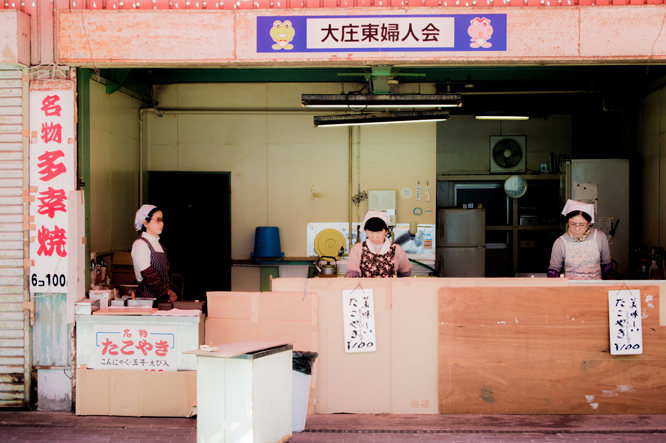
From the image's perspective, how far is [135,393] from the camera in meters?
4.45

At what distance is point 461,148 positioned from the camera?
33.9 ft

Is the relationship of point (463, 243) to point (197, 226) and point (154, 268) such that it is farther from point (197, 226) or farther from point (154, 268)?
point (154, 268)

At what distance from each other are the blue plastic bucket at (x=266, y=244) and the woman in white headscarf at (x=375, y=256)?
10.4 feet

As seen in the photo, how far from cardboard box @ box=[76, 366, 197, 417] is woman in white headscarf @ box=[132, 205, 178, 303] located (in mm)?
798

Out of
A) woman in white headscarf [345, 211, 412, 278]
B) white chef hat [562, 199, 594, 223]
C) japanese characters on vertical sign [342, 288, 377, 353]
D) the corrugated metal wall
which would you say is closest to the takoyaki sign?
woman in white headscarf [345, 211, 412, 278]

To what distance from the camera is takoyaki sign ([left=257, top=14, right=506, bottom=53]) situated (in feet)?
14.6

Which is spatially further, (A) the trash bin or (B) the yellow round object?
(B) the yellow round object

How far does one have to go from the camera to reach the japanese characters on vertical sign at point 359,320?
14.5 ft

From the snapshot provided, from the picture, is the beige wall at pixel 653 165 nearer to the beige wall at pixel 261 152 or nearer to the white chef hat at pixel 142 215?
the beige wall at pixel 261 152

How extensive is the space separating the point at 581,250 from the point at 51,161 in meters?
5.08

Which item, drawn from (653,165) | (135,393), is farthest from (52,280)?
(653,165)

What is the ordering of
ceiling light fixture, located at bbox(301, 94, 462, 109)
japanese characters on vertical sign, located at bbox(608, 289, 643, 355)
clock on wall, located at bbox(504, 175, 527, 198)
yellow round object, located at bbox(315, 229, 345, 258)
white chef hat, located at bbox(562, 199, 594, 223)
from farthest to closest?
clock on wall, located at bbox(504, 175, 527, 198) → yellow round object, located at bbox(315, 229, 345, 258) → ceiling light fixture, located at bbox(301, 94, 462, 109) → white chef hat, located at bbox(562, 199, 594, 223) → japanese characters on vertical sign, located at bbox(608, 289, 643, 355)

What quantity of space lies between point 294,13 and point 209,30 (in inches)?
30.1

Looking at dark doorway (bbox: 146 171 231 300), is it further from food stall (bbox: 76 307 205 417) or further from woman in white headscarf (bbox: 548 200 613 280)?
woman in white headscarf (bbox: 548 200 613 280)
